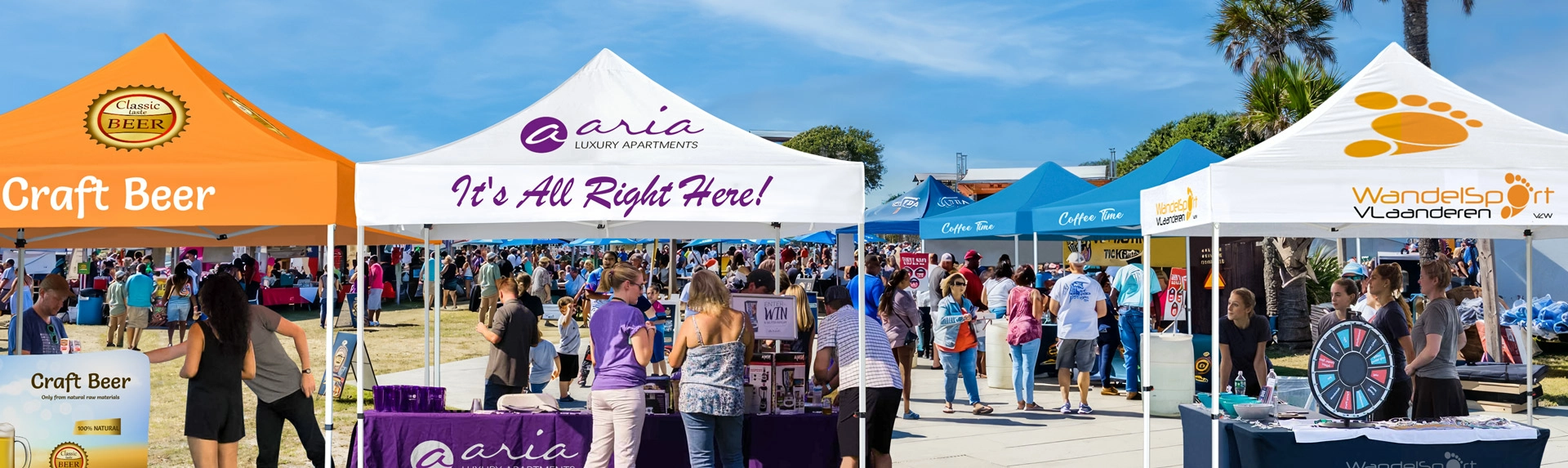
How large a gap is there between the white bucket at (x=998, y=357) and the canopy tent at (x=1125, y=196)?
4.01 feet

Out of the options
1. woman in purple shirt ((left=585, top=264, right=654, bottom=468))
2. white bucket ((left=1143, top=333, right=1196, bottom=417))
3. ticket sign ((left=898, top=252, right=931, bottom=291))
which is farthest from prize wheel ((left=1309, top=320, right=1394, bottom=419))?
ticket sign ((left=898, top=252, right=931, bottom=291))

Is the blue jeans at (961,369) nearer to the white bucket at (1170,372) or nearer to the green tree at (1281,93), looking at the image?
the white bucket at (1170,372)

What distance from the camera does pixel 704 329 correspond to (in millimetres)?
5484

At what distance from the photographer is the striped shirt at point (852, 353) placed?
595 cm

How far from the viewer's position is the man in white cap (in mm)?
9883

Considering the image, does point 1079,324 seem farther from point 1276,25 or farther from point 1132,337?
point 1276,25

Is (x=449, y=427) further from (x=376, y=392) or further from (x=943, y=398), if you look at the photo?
(x=943, y=398)

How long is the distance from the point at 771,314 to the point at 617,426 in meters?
1.34

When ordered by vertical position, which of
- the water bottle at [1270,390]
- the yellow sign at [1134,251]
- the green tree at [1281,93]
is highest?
the green tree at [1281,93]

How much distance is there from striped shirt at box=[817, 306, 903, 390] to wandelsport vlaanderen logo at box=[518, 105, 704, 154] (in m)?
1.26

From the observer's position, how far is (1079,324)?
9922mm

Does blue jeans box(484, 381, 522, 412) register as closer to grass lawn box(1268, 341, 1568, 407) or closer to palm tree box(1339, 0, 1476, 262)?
grass lawn box(1268, 341, 1568, 407)

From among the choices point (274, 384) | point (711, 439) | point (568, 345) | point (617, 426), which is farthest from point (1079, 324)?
point (274, 384)

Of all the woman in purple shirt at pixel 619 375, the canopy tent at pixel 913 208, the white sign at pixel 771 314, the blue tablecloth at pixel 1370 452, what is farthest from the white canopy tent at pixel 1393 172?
the canopy tent at pixel 913 208
